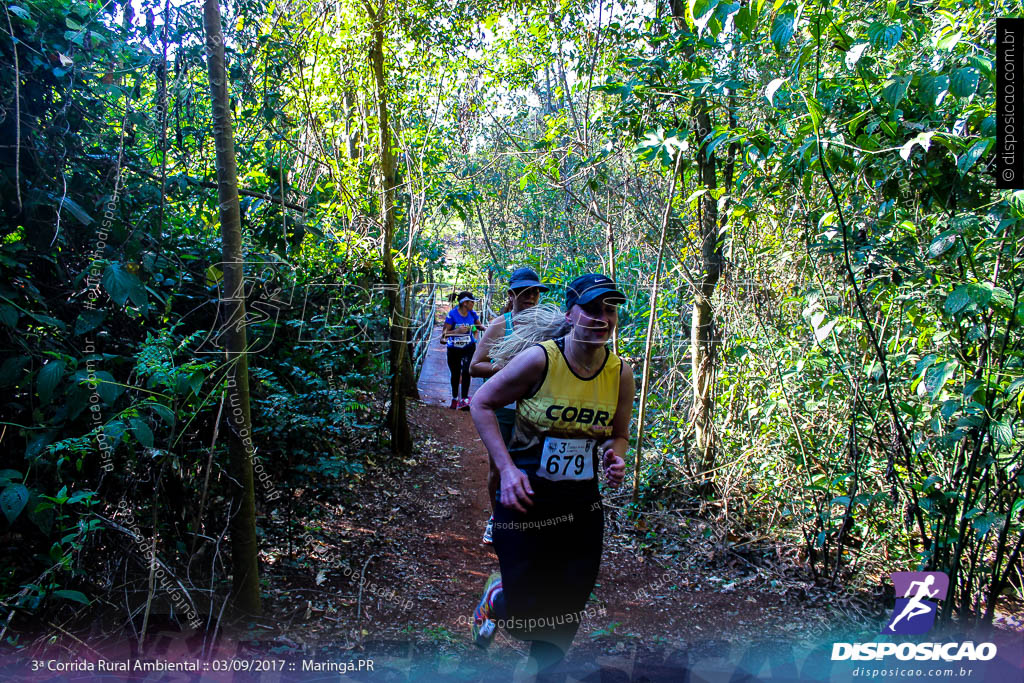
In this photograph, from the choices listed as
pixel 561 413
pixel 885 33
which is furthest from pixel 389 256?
pixel 885 33

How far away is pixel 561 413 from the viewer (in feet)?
8.05

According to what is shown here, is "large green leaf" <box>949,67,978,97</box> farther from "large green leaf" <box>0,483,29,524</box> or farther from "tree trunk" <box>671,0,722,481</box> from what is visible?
"large green leaf" <box>0,483,29,524</box>

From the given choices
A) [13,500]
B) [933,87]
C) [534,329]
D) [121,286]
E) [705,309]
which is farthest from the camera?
[705,309]

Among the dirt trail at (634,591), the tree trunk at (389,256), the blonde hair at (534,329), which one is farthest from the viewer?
the tree trunk at (389,256)

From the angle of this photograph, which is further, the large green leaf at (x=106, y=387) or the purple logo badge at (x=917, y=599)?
the purple logo badge at (x=917, y=599)

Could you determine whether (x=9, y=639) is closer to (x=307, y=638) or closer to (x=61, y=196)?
(x=307, y=638)

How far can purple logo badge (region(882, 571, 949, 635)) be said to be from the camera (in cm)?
289

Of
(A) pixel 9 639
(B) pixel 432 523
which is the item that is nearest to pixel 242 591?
(A) pixel 9 639

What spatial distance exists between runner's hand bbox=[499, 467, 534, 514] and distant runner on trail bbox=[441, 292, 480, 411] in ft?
16.5

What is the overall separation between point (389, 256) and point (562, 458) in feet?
12.6

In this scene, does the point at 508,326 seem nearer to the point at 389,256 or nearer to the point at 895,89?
the point at 389,256

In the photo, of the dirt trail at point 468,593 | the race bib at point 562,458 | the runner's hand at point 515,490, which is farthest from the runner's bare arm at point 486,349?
the runner's hand at point 515,490

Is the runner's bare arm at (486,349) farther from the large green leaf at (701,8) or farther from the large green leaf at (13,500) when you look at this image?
the large green leaf at (13,500)

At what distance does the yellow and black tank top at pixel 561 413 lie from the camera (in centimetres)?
245
